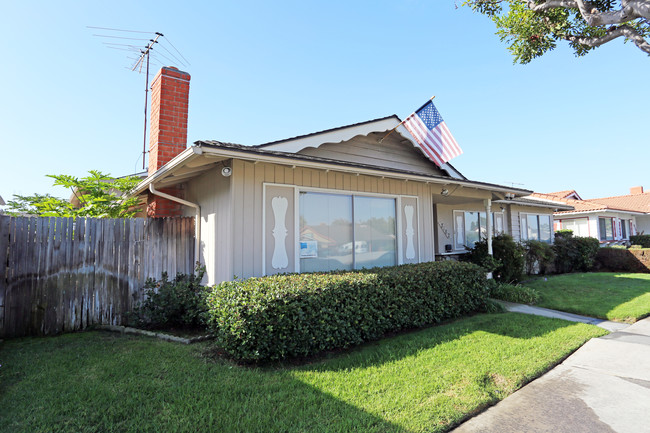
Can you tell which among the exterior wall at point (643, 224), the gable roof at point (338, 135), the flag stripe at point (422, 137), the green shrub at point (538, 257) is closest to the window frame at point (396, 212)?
the flag stripe at point (422, 137)

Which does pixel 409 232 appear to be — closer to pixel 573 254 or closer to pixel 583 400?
pixel 583 400

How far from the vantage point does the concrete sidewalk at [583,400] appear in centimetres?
281

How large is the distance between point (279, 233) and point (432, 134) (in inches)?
182

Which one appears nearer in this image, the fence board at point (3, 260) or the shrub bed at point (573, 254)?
the fence board at point (3, 260)

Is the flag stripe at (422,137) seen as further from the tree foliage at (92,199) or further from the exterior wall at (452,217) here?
the tree foliage at (92,199)

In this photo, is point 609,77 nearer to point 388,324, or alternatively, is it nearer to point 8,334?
point 388,324

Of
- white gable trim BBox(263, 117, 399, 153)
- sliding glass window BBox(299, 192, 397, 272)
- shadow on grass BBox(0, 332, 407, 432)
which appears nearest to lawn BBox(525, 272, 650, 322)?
sliding glass window BBox(299, 192, 397, 272)

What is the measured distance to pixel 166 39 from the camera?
981cm

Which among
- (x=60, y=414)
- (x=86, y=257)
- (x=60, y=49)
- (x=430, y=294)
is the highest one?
(x=60, y=49)

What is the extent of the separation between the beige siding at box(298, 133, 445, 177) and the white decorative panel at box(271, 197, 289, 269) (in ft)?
7.43

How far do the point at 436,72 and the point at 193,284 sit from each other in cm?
1071

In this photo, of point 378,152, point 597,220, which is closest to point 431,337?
point 378,152

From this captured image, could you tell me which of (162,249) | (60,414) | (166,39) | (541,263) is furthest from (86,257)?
(541,263)

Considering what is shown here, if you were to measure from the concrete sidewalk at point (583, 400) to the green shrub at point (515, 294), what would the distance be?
330cm
